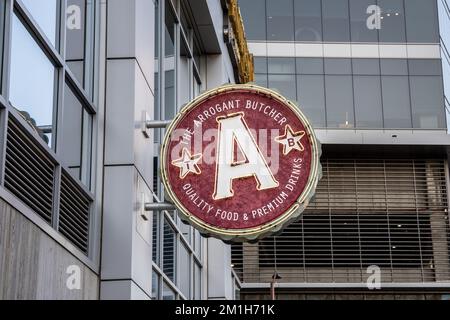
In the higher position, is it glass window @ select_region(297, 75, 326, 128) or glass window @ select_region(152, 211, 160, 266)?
glass window @ select_region(297, 75, 326, 128)

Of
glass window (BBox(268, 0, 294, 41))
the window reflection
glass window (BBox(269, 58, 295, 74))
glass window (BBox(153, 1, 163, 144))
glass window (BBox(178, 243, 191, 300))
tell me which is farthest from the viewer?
glass window (BBox(268, 0, 294, 41))

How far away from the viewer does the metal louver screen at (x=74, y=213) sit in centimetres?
1130

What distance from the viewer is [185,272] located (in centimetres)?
1894

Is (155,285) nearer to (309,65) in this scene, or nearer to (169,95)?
(169,95)

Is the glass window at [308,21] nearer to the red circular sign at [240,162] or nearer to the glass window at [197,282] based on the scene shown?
the glass window at [197,282]

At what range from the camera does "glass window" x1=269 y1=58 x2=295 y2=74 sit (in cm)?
4041

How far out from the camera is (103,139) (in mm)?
12602

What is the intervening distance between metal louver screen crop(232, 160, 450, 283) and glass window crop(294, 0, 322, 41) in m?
5.30

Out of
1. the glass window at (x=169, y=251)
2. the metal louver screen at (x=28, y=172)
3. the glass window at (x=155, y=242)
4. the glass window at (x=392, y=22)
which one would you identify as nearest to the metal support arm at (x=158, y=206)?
the metal louver screen at (x=28, y=172)

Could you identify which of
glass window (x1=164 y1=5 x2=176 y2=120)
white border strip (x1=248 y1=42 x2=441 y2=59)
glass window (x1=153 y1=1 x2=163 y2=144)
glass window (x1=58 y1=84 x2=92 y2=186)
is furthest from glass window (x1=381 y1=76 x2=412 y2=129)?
glass window (x1=58 y1=84 x2=92 y2=186)

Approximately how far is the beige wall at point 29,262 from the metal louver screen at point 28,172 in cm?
38

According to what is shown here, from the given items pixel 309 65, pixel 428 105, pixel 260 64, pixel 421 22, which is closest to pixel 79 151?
pixel 260 64

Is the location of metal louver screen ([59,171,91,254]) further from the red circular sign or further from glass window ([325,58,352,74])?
glass window ([325,58,352,74])

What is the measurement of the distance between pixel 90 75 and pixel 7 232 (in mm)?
4291
